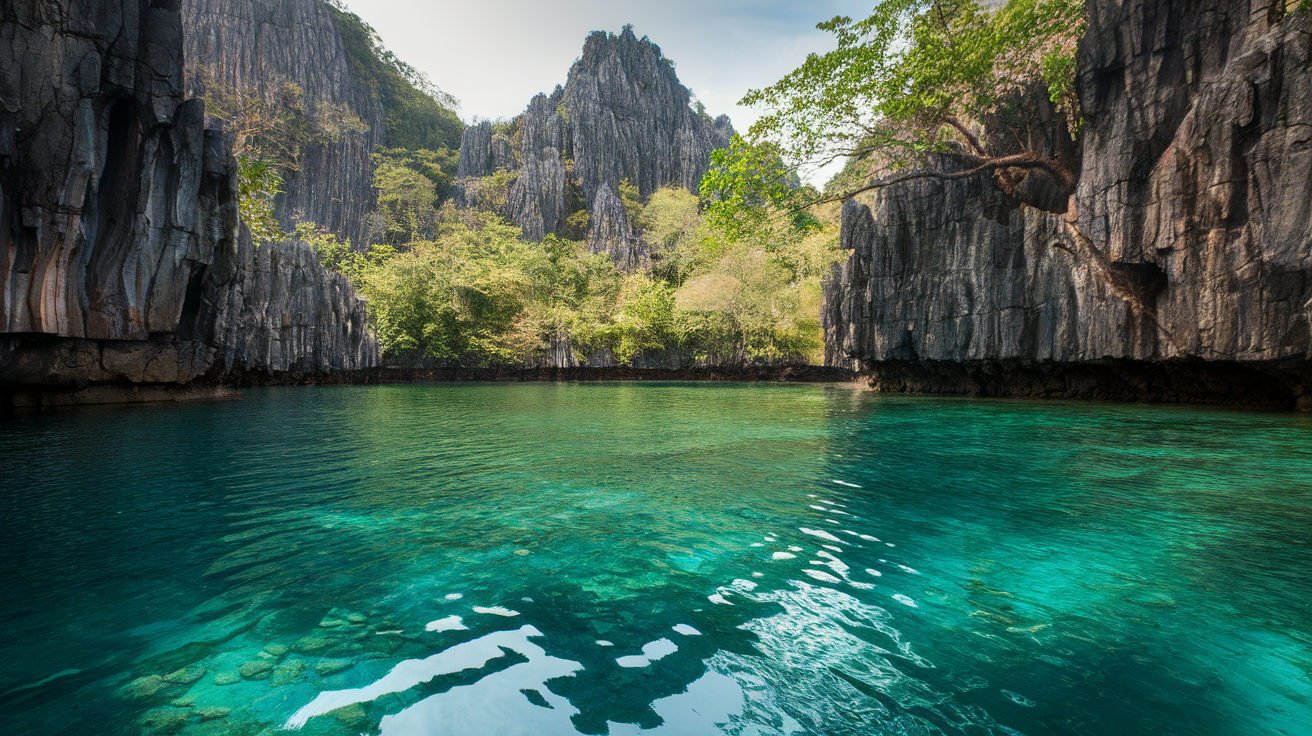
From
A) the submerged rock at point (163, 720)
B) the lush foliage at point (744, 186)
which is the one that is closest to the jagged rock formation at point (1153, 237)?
the lush foliage at point (744, 186)

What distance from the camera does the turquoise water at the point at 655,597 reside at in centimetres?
214

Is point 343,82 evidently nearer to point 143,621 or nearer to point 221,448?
point 221,448

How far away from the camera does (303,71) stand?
168 ft

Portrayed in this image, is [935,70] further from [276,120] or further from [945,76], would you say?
[276,120]

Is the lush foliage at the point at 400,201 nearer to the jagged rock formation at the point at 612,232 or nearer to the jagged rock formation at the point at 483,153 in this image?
the jagged rock formation at the point at 483,153

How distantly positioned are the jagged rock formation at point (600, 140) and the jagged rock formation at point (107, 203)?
40835 mm

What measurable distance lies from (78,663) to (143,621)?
15.9 inches

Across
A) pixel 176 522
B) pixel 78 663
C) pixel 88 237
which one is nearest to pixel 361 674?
pixel 78 663

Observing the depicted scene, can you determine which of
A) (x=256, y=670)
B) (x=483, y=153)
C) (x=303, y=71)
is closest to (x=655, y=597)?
(x=256, y=670)

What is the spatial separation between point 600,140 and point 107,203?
169 feet

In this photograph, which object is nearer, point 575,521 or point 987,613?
point 987,613

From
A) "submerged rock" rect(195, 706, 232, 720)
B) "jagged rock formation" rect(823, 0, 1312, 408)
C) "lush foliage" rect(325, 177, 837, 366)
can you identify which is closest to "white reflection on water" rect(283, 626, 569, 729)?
"submerged rock" rect(195, 706, 232, 720)

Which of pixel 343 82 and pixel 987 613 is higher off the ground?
pixel 343 82

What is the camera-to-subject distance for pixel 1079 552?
383cm
